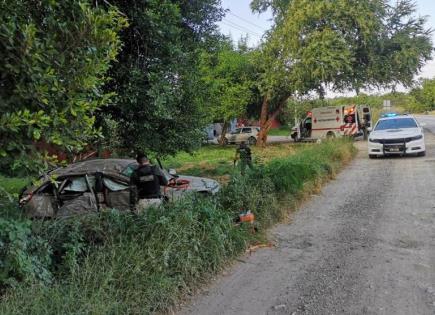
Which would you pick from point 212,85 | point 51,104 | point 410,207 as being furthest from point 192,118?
point 51,104

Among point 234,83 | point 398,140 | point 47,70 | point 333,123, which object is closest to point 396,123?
point 398,140

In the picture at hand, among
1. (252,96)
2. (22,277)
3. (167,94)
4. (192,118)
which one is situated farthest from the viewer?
(252,96)

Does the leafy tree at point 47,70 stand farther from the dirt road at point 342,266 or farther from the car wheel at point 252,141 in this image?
the car wheel at point 252,141

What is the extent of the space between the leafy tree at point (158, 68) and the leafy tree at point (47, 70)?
2.34 m

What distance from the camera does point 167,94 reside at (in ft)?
23.1

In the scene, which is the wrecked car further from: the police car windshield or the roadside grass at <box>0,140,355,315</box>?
the police car windshield

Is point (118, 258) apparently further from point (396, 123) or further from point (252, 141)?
point (252, 141)

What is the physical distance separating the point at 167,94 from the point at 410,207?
206 inches

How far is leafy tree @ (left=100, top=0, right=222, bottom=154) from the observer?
21.5 ft

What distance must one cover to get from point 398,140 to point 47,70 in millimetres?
15956

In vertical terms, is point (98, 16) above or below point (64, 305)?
above

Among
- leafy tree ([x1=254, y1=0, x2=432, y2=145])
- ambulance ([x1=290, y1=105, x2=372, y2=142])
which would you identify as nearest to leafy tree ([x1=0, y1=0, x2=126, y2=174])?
leafy tree ([x1=254, y1=0, x2=432, y2=145])

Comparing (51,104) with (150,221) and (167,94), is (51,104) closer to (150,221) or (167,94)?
(150,221)

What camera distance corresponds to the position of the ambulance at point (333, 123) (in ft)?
102
